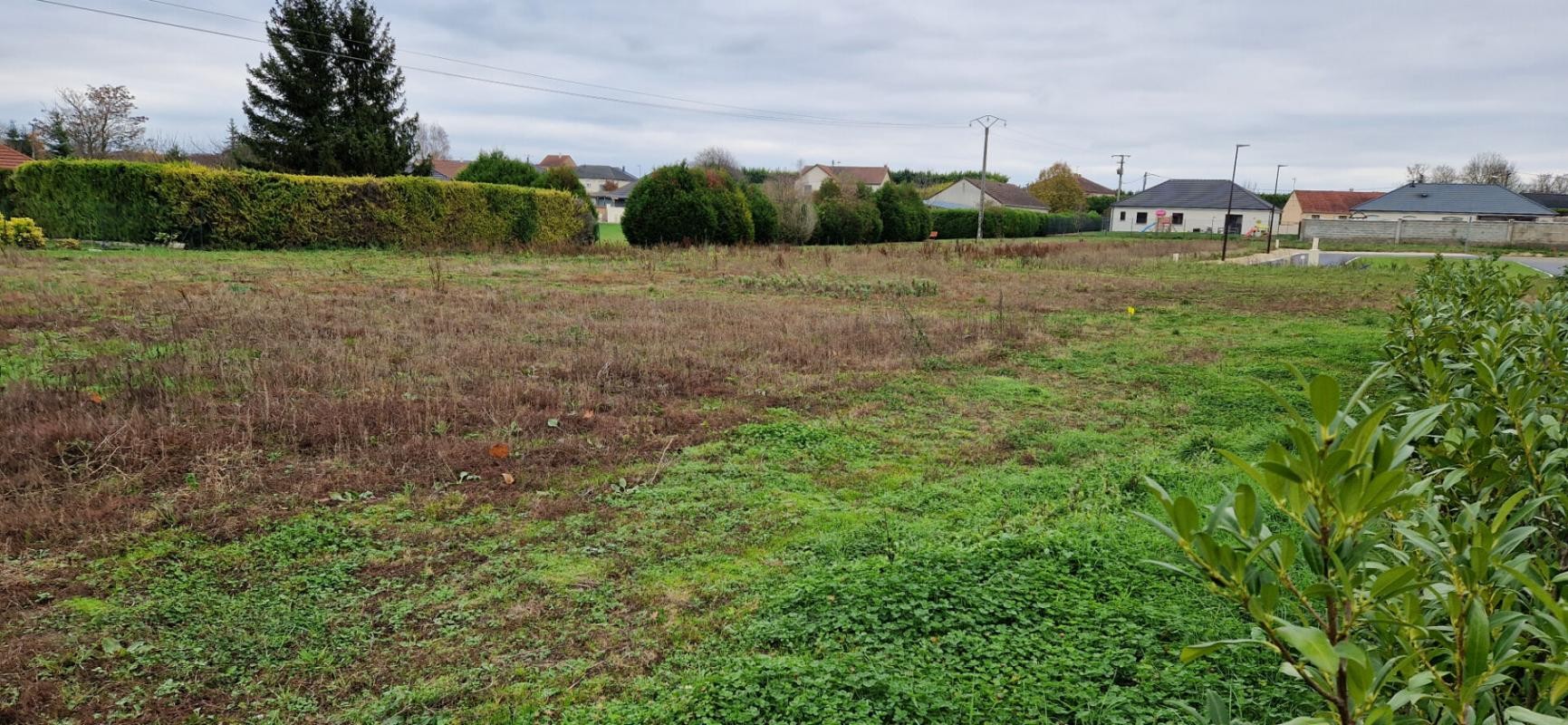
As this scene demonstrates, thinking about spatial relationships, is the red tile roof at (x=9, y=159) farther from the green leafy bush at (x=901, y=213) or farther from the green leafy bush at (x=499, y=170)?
the green leafy bush at (x=901, y=213)

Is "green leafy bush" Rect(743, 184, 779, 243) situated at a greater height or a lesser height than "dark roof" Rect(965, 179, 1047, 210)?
lesser

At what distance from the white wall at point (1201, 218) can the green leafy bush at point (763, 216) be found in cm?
4207

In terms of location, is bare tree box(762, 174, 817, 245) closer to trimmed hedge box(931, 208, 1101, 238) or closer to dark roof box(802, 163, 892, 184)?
trimmed hedge box(931, 208, 1101, 238)

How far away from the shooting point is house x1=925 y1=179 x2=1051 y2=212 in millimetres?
67438

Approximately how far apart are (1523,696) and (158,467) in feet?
16.3

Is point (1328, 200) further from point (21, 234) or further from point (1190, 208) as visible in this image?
point (21, 234)

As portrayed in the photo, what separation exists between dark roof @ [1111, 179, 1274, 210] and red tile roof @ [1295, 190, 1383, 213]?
4601 millimetres

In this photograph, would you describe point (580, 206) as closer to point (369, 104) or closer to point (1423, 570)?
point (369, 104)

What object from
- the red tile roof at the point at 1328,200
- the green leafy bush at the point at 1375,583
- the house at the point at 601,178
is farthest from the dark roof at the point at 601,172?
the green leafy bush at the point at 1375,583

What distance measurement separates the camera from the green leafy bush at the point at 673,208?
23.7m

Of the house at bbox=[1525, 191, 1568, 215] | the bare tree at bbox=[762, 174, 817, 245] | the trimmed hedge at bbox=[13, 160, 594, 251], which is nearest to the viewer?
the trimmed hedge at bbox=[13, 160, 594, 251]

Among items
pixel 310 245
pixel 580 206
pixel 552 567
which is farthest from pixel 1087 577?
pixel 580 206

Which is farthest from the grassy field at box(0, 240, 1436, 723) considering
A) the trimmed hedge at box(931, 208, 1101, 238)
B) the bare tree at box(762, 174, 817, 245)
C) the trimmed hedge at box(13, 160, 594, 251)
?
the trimmed hedge at box(931, 208, 1101, 238)

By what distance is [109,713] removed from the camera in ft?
7.28
